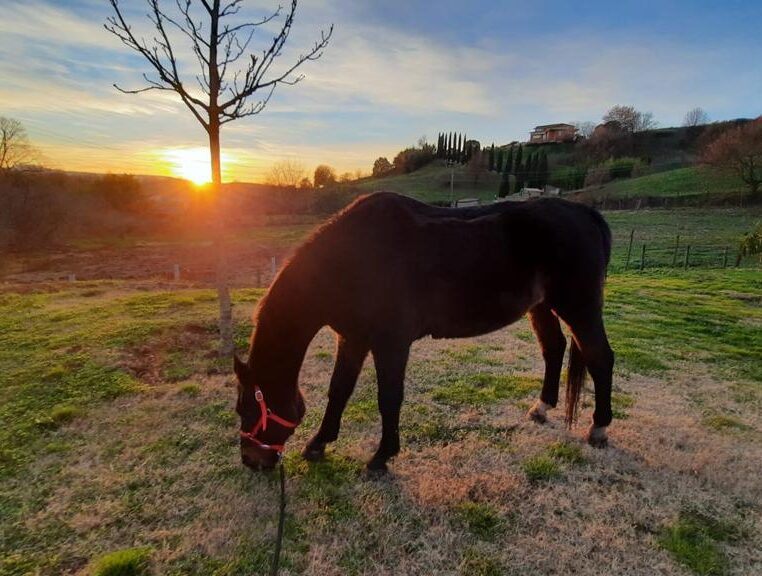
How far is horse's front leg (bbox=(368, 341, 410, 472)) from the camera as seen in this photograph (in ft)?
10.8

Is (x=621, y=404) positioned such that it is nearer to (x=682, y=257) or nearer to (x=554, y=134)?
(x=682, y=257)

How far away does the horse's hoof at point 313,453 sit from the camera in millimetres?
3586

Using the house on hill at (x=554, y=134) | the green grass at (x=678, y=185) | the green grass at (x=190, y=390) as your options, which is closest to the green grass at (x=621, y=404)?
the green grass at (x=190, y=390)

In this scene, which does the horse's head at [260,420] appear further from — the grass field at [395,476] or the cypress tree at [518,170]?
the cypress tree at [518,170]

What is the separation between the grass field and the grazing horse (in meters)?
0.40

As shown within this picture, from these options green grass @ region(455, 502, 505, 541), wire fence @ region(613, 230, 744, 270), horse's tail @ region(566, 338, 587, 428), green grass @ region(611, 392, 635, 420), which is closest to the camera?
green grass @ region(455, 502, 505, 541)

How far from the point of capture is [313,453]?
360cm

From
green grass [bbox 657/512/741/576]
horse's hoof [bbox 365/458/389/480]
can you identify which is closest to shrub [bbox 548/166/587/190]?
green grass [bbox 657/512/741/576]

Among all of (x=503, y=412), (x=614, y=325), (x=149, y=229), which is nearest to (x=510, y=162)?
(x=149, y=229)

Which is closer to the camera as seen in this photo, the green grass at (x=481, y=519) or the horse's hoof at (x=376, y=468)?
the green grass at (x=481, y=519)

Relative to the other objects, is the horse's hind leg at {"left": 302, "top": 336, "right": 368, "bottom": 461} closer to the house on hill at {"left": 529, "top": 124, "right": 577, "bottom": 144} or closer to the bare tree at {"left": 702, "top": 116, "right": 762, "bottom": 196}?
the bare tree at {"left": 702, "top": 116, "right": 762, "bottom": 196}

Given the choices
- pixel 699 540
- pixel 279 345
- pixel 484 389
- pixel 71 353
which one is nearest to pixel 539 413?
pixel 484 389

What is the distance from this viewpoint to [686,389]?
5.30 m

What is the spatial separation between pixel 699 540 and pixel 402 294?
8.40ft
